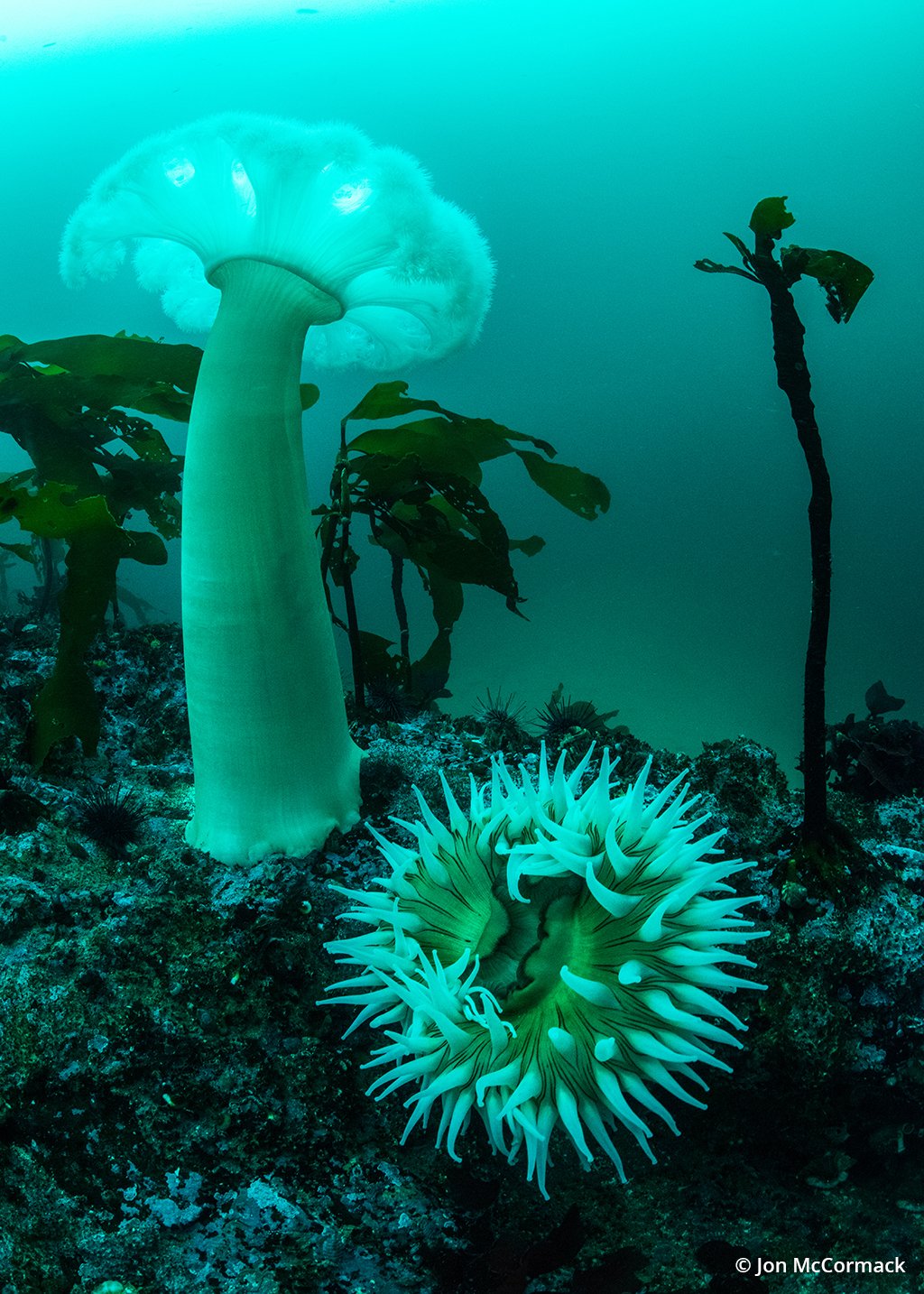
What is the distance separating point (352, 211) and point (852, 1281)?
1.61 metres

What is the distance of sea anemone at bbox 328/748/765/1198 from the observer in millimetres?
885

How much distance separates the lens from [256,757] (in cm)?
141

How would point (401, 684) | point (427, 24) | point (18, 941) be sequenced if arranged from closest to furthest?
point (18, 941)
point (401, 684)
point (427, 24)

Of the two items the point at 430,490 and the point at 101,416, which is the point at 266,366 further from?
the point at 101,416

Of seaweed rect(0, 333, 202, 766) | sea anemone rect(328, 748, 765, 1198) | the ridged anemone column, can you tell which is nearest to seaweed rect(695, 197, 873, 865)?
sea anemone rect(328, 748, 765, 1198)

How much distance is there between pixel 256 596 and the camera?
4.45ft

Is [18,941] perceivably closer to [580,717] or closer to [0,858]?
[0,858]

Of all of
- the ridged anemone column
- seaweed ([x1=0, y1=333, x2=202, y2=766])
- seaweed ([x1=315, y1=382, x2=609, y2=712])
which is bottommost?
the ridged anemone column

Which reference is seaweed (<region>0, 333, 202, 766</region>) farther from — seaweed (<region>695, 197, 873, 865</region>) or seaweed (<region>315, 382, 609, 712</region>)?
seaweed (<region>695, 197, 873, 865</region>)

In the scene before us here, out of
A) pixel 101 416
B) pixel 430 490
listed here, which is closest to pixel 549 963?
pixel 430 490

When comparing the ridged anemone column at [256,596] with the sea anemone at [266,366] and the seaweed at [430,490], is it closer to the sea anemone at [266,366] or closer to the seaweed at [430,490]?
the sea anemone at [266,366]

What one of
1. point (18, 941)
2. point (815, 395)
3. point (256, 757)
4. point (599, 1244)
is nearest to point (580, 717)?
point (256, 757)

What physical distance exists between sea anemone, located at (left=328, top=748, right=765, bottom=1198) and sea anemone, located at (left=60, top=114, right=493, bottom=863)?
394 millimetres

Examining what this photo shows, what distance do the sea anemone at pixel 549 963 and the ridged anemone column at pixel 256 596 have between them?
0.37m
